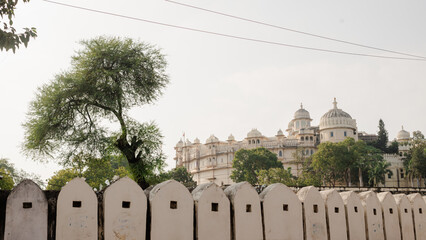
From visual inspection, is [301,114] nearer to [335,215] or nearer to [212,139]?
[212,139]

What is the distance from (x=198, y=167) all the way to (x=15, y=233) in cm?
9160

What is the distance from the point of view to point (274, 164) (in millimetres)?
72688

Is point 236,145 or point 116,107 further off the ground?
point 236,145

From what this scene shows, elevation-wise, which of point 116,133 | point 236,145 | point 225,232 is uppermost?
point 236,145

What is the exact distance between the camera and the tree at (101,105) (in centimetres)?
1473

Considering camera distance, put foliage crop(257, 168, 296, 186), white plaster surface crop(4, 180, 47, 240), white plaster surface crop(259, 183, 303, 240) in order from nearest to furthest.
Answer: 1. white plaster surface crop(4, 180, 47, 240)
2. white plaster surface crop(259, 183, 303, 240)
3. foliage crop(257, 168, 296, 186)

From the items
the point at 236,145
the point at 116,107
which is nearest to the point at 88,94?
the point at 116,107

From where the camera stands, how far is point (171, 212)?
7.20m

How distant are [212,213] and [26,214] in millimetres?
2872

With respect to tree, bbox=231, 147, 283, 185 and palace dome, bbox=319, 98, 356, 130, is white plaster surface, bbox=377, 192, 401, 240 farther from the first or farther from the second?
palace dome, bbox=319, 98, 356, 130

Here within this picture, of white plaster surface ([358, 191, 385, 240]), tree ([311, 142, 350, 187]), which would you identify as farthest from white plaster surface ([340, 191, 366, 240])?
tree ([311, 142, 350, 187])

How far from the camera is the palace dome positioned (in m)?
84.2

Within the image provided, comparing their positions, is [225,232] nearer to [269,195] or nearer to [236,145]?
[269,195]

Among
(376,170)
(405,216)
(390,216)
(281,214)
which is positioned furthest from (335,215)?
(376,170)
